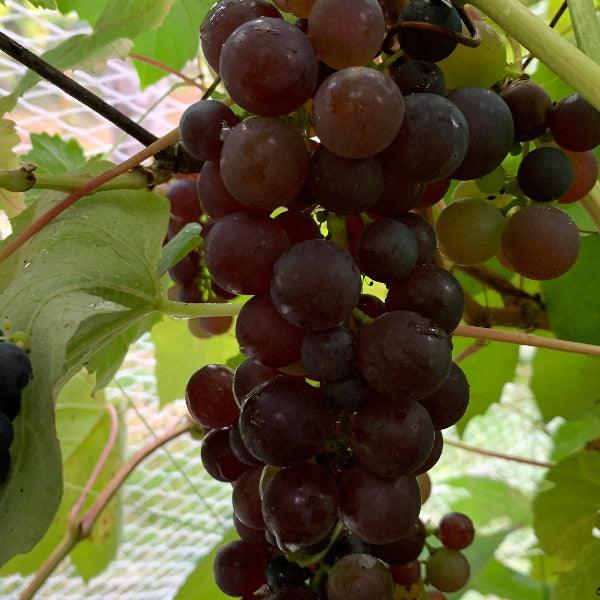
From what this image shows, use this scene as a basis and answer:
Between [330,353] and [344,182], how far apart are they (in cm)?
6

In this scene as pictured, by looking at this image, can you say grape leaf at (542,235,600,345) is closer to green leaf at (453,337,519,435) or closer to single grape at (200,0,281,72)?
green leaf at (453,337,519,435)

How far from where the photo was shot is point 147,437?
909 mm

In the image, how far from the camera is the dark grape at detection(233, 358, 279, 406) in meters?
0.32

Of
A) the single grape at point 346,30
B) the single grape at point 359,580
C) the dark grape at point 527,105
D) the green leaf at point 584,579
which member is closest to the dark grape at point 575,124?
the dark grape at point 527,105

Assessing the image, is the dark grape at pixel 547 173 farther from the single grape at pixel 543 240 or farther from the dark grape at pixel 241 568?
the dark grape at pixel 241 568

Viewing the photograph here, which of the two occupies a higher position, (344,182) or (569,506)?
(344,182)

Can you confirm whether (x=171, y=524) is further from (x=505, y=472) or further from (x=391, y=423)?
(x=391, y=423)

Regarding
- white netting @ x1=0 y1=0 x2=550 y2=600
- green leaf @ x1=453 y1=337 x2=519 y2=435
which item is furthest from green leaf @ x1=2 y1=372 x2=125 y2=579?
green leaf @ x1=453 y1=337 x2=519 y2=435

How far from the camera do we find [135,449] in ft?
2.95

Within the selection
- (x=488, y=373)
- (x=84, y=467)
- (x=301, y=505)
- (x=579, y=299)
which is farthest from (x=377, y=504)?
(x=84, y=467)

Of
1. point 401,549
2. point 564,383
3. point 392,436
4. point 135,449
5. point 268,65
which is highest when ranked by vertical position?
point 268,65

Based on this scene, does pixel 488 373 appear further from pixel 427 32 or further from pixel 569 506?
pixel 427 32

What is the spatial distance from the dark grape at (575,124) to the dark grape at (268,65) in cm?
13

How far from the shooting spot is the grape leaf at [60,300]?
0.30m
